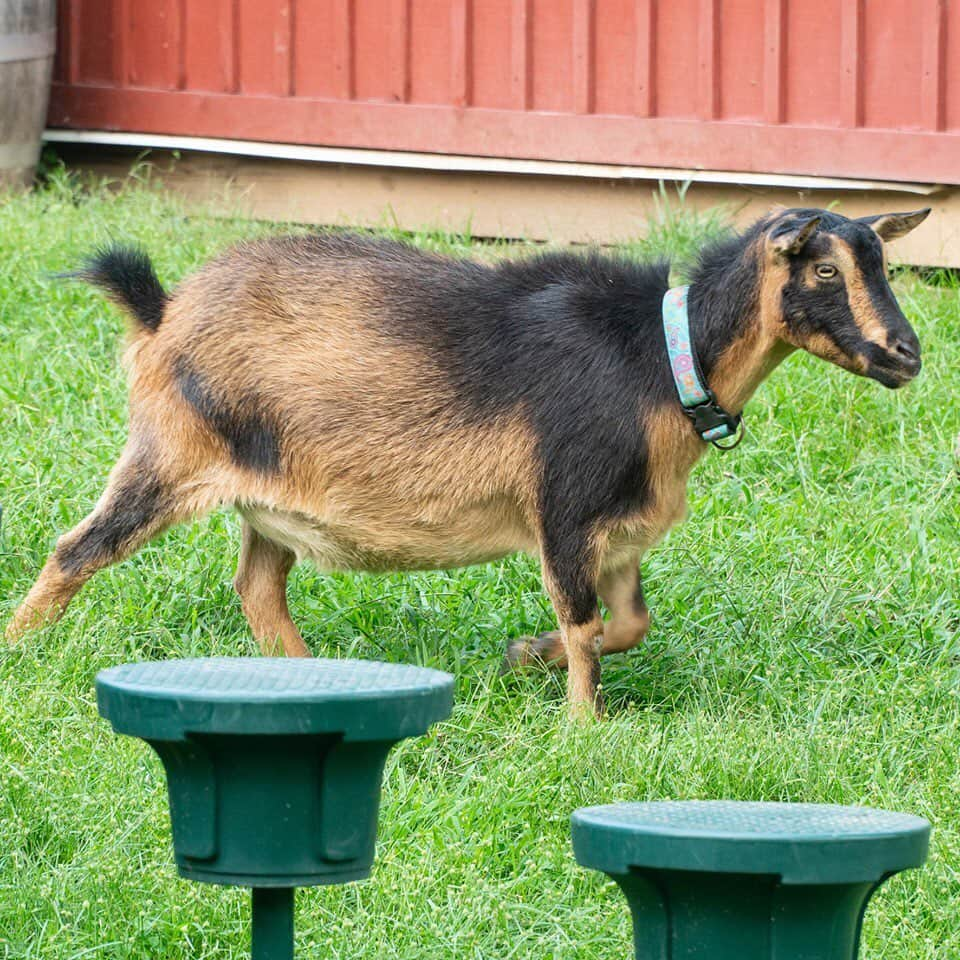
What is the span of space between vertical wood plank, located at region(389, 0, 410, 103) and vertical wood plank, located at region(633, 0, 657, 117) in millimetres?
1510

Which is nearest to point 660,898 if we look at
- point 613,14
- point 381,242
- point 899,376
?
point 899,376

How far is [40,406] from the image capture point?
25.1 feet

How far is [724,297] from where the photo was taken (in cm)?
518

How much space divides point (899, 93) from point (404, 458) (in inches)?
185

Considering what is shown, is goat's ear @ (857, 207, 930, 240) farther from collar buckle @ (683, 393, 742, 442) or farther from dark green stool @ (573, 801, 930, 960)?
dark green stool @ (573, 801, 930, 960)

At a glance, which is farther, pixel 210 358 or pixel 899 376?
pixel 210 358

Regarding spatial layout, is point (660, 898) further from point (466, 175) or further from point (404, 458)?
point (466, 175)

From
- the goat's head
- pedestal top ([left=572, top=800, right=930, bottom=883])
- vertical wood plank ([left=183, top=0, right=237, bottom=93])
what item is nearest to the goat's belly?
the goat's head

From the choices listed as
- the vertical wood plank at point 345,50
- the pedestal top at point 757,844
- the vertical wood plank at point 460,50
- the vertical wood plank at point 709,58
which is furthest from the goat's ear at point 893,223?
the vertical wood plank at point 345,50

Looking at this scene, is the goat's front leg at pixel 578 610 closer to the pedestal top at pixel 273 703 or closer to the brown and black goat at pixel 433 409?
the brown and black goat at pixel 433 409

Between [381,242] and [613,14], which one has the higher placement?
[613,14]

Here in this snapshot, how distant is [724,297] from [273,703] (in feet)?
10.9

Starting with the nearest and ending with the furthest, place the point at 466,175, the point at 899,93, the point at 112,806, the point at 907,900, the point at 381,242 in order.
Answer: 1. the point at 907,900
2. the point at 112,806
3. the point at 381,242
4. the point at 899,93
5. the point at 466,175

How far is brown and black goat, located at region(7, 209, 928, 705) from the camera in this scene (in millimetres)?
5199
